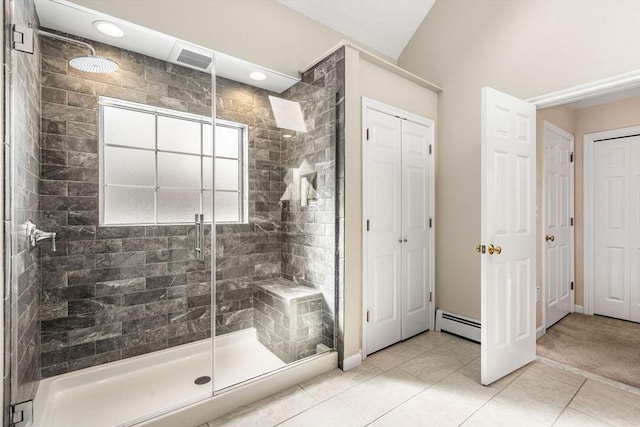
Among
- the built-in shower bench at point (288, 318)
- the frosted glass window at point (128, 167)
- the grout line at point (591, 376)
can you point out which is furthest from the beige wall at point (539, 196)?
the frosted glass window at point (128, 167)

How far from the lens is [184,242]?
2.38 metres

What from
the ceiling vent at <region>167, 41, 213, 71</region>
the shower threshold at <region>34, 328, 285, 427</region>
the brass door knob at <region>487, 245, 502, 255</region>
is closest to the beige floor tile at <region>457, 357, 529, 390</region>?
the brass door knob at <region>487, 245, 502, 255</region>

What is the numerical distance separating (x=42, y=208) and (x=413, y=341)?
3073 mm

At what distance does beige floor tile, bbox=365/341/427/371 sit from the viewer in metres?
2.50

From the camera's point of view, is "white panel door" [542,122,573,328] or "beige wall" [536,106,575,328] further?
"white panel door" [542,122,573,328]

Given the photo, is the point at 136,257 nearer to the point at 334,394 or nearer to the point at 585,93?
the point at 334,394

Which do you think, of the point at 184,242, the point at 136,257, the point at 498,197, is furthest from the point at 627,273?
the point at 136,257

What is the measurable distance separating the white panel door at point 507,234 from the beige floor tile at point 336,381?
32.7 inches

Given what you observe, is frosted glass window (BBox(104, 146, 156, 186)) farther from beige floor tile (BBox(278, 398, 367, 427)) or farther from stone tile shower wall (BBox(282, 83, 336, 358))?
beige floor tile (BBox(278, 398, 367, 427))

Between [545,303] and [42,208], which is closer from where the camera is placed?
[42,208]

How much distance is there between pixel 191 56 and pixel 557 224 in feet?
13.1

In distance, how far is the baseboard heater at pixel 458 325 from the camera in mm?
2910

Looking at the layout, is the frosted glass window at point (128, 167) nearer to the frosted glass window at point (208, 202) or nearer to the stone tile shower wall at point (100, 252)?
the stone tile shower wall at point (100, 252)

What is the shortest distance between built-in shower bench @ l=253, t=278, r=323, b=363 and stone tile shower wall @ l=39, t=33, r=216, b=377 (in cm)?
43
